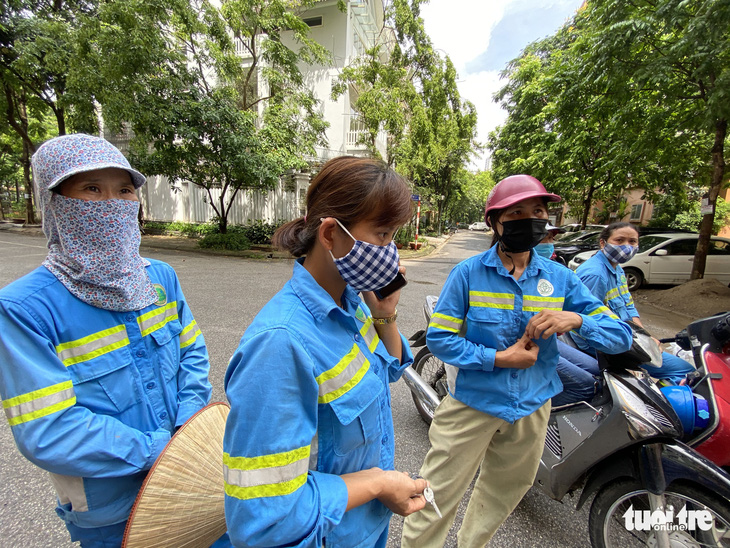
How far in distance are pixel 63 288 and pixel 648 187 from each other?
15851mm

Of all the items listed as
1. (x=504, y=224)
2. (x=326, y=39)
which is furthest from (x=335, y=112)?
(x=504, y=224)

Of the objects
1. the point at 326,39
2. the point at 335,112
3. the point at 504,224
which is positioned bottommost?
the point at 504,224

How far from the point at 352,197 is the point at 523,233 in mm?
1108

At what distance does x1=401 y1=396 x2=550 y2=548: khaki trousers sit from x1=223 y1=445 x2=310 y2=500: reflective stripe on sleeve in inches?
47.3

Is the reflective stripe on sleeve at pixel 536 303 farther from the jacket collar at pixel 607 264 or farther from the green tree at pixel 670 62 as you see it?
the green tree at pixel 670 62

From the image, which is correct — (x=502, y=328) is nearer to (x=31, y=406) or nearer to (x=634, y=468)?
(x=634, y=468)

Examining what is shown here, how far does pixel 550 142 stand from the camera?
1270cm

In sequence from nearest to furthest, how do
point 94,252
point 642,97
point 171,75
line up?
point 94,252 → point 642,97 → point 171,75

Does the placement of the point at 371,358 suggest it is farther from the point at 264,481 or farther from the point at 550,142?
the point at 550,142

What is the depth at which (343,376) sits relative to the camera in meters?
0.87

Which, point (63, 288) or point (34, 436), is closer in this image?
point (34, 436)

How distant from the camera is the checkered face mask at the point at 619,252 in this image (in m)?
2.89

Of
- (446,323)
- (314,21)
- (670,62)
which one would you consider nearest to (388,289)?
(446,323)

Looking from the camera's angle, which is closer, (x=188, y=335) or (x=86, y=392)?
(x=86, y=392)
